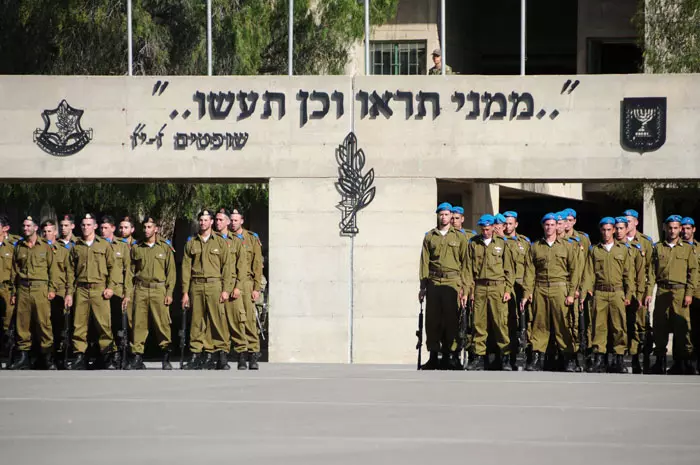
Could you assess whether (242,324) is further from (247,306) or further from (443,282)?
(443,282)

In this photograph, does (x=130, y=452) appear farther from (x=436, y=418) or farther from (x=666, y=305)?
(x=666, y=305)

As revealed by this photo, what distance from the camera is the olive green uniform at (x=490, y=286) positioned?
16.6 m

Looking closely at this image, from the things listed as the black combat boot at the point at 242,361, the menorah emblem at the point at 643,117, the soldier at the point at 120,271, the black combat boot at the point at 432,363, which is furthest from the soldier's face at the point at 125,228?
the menorah emblem at the point at 643,117

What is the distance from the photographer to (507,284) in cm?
1680

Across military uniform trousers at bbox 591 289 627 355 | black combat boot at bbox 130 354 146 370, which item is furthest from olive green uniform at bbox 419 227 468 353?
black combat boot at bbox 130 354 146 370

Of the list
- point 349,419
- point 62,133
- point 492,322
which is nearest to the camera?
point 349,419

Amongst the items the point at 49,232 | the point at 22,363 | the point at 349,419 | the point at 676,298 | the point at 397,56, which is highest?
the point at 397,56

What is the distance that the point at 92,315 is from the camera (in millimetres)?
16938

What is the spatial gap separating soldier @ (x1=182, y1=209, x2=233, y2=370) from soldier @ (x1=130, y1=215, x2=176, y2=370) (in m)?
0.32

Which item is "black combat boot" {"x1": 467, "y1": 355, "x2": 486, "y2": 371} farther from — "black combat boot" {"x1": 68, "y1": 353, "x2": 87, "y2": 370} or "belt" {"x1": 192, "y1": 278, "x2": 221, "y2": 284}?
"black combat boot" {"x1": 68, "y1": 353, "x2": 87, "y2": 370}

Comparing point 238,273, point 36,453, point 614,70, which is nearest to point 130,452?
point 36,453

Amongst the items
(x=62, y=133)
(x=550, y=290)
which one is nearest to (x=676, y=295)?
(x=550, y=290)

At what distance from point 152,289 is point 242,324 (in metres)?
1.23

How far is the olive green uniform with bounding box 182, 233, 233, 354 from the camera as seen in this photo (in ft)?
54.9
